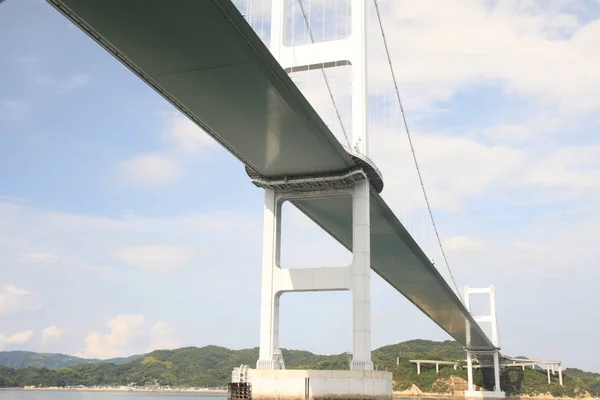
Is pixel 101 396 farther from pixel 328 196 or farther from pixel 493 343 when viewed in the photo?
pixel 328 196

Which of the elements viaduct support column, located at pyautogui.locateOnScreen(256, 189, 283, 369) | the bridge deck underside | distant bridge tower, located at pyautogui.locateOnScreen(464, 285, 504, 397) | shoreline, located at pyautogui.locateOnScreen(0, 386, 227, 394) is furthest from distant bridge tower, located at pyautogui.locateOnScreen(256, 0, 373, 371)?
shoreline, located at pyautogui.locateOnScreen(0, 386, 227, 394)

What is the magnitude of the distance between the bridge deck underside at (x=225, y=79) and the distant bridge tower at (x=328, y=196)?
0.97 metres

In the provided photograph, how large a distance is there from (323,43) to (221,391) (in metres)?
79.2

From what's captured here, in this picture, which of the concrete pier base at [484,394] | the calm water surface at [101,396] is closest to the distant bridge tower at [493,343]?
the concrete pier base at [484,394]

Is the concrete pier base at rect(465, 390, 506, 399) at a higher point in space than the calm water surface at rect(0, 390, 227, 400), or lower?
higher

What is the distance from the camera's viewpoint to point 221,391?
308 feet

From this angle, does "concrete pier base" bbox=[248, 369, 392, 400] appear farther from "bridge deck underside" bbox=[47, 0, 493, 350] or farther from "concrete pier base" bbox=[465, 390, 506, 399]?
"concrete pier base" bbox=[465, 390, 506, 399]

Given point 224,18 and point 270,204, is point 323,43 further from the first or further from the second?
point 224,18

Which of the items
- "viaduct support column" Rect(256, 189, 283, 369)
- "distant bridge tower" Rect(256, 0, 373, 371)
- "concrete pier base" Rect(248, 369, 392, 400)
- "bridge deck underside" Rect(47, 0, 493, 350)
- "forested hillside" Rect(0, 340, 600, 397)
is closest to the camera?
"bridge deck underside" Rect(47, 0, 493, 350)

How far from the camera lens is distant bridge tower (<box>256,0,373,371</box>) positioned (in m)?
21.0

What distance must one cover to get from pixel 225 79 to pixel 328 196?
8.23 metres

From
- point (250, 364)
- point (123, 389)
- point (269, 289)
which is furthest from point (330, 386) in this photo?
point (123, 389)

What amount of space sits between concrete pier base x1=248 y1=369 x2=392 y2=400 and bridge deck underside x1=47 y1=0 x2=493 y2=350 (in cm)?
617

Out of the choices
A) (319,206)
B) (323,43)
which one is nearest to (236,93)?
(323,43)
